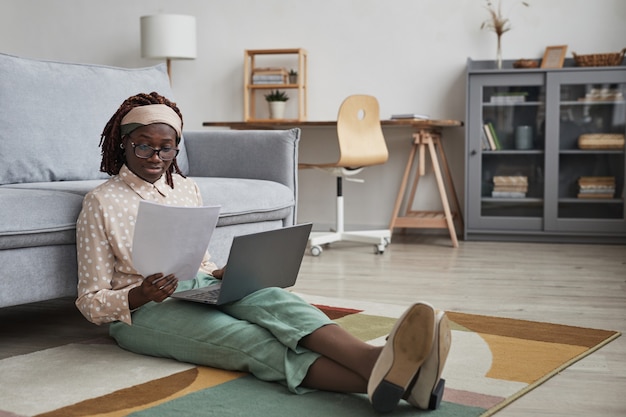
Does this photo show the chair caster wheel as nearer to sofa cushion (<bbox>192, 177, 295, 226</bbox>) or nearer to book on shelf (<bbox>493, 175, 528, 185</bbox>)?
sofa cushion (<bbox>192, 177, 295, 226</bbox>)

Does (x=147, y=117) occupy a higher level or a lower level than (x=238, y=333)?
higher

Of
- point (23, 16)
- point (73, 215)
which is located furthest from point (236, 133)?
point (23, 16)

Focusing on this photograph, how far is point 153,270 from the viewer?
1.75 meters

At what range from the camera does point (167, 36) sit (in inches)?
196

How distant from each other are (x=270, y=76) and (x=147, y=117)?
10.1 ft

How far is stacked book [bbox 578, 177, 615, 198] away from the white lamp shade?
245 cm

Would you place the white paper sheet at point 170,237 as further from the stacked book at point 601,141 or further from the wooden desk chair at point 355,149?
the stacked book at point 601,141

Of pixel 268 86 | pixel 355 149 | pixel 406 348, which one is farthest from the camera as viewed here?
pixel 268 86

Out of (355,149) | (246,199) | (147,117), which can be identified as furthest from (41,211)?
(355,149)

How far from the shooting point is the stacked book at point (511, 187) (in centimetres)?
451

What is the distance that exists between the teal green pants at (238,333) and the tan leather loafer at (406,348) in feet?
0.72

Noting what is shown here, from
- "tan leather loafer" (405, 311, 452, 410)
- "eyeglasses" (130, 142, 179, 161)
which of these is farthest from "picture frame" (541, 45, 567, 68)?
"tan leather loafer" (405, 311, 452, 410)

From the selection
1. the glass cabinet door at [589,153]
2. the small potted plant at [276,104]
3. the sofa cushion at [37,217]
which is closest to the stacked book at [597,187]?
the glass cabinet door at [589,153]

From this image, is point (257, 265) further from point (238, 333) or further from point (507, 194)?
point (507, 194)
